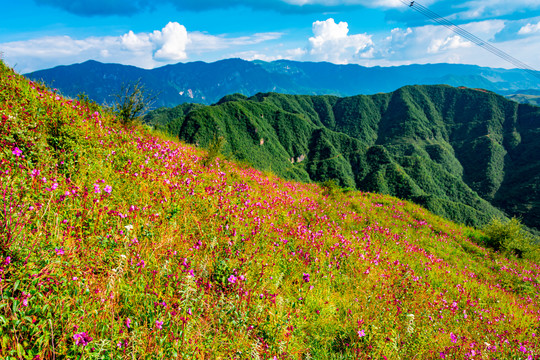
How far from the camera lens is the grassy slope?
2.19m

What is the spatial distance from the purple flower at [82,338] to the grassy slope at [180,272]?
13 millimetres

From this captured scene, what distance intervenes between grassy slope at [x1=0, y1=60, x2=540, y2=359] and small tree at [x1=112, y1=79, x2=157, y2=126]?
61 centimetres

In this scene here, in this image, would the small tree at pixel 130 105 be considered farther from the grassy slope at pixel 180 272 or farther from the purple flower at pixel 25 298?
the purple flower at pixel 25 298

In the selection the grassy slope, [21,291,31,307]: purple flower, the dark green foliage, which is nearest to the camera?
[21,291,31,307]: purple flower

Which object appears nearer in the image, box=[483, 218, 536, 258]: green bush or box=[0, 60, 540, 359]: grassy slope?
box=[0, 60, 540, 359]: grassy slope

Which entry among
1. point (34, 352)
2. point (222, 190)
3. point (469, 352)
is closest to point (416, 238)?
point (469, 352)

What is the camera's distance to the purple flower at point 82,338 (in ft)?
6.09

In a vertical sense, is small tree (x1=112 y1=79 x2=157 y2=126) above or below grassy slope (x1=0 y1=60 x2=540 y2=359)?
above

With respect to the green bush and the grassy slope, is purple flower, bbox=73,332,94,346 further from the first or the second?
the green bush

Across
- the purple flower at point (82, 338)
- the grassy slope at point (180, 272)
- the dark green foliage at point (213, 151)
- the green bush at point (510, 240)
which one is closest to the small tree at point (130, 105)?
the grassy slope at point (180, 272)

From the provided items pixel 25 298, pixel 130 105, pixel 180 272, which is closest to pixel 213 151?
pixel 130 105

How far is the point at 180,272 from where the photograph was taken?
10.2 feet

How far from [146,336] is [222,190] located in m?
3.94

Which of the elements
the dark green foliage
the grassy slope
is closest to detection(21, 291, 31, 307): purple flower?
the grassy slope
